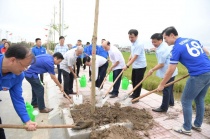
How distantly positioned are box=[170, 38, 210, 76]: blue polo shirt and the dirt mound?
4.45ft

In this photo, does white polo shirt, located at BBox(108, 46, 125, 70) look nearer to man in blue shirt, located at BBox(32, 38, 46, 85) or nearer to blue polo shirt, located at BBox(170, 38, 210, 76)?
blue polo shirt, located at BBox(170, 38, 210, 76)

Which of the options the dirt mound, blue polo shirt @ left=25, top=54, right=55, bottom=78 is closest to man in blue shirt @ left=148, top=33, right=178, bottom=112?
the dirt mound

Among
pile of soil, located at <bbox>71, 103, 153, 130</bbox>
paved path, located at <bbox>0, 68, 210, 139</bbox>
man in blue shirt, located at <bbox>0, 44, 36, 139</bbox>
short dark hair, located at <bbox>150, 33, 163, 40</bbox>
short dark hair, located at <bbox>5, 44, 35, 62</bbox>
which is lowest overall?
paved path, located at <bbox>0, 68, 210, 139</bbox>

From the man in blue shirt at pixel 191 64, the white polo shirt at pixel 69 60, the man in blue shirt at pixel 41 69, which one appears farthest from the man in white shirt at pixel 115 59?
the man in blue shirt at pixel 191 64

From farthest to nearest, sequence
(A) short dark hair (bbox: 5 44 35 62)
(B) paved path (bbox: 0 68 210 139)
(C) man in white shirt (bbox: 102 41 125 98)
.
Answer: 1. (C) man in white shirt (bbox: 102 41 125 98)
2. (B) paved path (bbox: 0 68 210 139)
3. (A) short dark hair (bbox: 5 44 35 62)

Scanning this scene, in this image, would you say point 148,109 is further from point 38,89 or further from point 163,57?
point 38,89

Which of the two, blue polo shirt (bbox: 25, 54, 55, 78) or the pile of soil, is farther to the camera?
blue polo shirt (bbox: 25, 54, 55, 78)

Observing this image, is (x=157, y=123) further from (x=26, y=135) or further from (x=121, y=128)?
(x=26, y=135)

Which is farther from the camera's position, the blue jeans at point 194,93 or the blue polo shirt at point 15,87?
the blue jeans at point 194,93

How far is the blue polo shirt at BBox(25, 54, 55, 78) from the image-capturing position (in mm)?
4461

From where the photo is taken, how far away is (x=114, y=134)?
10.1 ft

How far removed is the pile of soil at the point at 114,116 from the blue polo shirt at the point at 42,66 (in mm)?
1101

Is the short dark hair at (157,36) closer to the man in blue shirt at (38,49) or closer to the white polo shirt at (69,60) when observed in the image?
the white polo shirt at (69,60)

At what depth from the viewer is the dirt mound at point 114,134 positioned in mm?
3043
